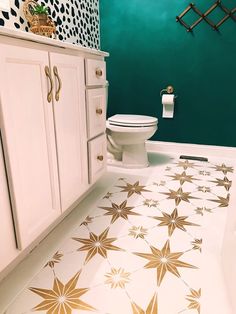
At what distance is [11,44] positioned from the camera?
0.76 m

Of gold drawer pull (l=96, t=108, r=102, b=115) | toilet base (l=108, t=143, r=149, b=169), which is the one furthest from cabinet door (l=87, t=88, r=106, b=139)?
toilet base (l=108, t=143, r=149, b=169)

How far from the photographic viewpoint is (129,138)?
1940mm

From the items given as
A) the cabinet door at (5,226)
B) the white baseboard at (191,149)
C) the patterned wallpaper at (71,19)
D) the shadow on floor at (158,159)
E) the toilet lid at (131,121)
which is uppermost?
the patterned wallpaper at (71,19)

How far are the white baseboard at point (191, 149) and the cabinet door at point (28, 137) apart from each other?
158cm

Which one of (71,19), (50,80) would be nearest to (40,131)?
(50,80)

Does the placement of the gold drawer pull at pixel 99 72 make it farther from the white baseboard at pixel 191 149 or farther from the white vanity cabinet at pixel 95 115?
the white baseboard at pixel 191 149

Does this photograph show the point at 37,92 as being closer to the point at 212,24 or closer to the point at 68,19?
the point at 68,19

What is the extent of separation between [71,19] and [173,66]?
961 millimetres

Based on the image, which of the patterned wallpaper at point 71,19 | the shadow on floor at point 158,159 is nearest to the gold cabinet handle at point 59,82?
the patterned wallpaper at point 71,19

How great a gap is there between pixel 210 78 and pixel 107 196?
141cm

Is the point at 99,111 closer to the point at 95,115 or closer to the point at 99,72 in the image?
the point at 95,115

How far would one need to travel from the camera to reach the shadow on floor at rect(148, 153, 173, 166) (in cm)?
221

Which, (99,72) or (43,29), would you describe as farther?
(99,72)

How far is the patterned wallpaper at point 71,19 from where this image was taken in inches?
53.7
